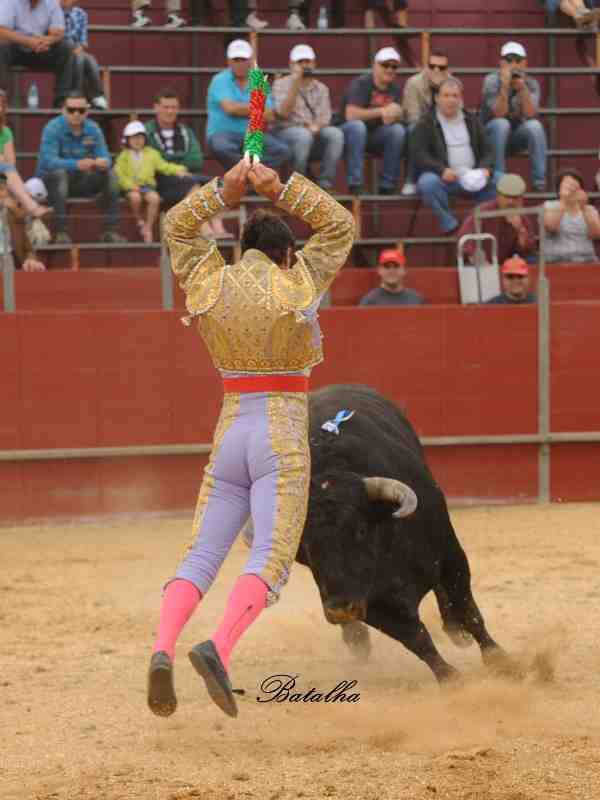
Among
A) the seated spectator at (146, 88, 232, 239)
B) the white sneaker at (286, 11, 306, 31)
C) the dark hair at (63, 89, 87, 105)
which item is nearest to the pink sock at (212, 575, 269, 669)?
the seated spectator at (146, 88, 232, 239)

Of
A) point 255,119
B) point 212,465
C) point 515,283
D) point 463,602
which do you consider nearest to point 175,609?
point 212,465

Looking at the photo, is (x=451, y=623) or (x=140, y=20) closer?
(x=451, y=623)

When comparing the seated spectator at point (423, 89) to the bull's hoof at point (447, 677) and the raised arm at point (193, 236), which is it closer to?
the bull's hoof at point (447, 677)

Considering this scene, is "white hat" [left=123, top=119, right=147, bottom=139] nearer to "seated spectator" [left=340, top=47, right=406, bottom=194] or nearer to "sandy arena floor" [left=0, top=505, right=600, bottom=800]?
"seated spectator" [left=340, top=47, right=406, bottom=194]

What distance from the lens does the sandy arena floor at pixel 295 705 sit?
3.86m

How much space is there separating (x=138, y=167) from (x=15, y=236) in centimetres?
110

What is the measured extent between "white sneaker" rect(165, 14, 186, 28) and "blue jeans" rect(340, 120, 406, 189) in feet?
6.02

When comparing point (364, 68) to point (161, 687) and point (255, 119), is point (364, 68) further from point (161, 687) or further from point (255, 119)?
point (161, 687)

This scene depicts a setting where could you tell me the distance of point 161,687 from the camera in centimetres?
386

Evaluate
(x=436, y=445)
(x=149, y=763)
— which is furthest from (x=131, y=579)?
(x=149, y=763)

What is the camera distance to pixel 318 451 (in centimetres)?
488

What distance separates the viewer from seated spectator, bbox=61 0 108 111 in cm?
1073

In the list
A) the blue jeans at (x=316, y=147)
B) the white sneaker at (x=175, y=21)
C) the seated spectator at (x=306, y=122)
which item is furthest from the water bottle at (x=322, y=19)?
the blue jeans at (x=316, y=147)

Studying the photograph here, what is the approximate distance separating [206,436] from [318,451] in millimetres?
4221
